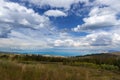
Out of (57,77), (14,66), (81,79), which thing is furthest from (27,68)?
(81,79)

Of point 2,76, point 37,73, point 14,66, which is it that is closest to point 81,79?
point 37,73

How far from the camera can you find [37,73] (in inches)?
475

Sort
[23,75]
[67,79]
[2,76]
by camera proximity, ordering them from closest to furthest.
Answer: [2,76], [23,75], [67,79]

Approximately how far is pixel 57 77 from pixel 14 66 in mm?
2433

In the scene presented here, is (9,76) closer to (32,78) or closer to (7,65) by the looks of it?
(32,78)

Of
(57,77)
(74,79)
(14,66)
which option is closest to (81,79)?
(74,79)

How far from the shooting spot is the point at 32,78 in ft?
37.3

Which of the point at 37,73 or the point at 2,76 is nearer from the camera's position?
the point at 2,76

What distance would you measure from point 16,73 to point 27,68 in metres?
1.32

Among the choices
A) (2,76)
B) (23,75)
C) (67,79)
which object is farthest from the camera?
(67,79)

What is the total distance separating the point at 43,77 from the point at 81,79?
2449mm

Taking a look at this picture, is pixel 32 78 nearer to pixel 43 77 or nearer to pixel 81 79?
pixel 43 77

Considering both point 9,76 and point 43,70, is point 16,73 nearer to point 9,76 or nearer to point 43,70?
point 9,76

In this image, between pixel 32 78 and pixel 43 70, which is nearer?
pixel 32 78
